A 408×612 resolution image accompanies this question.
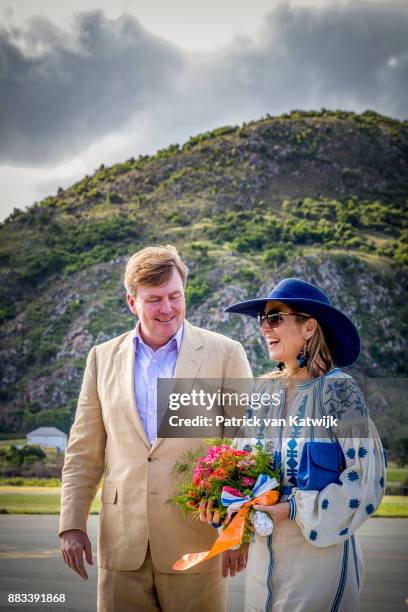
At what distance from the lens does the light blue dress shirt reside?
3.65 m

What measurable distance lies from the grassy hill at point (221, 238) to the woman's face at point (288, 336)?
43.8m

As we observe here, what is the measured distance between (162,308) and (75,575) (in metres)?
5.37

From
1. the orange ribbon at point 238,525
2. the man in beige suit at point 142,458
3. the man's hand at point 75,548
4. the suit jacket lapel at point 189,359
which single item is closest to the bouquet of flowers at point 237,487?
the orange ribbon at point 238,525

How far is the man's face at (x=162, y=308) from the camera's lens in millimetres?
3697

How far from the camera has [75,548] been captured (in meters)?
3.64

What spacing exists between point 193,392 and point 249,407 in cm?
51

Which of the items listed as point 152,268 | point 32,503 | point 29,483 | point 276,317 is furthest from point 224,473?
point 29,483

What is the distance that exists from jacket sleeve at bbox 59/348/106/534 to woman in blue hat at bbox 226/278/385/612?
0.92 m

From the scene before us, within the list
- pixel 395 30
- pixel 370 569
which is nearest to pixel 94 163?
pixel 395 30

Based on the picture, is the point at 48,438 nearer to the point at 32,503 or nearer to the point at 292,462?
the point at 32,503

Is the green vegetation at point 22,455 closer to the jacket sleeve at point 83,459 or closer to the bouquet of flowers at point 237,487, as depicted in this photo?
the jacket sleeve at point 83,459

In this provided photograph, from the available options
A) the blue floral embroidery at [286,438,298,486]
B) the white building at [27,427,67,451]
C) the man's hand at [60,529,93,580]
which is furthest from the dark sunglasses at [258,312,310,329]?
the white building at [27,427,67,451]

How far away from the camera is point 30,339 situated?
5731cm

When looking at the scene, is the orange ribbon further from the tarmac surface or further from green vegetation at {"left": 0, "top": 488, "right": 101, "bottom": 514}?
green vegetation at {"left": 0, "top": 488, "right": 101, "bottom": 514}
